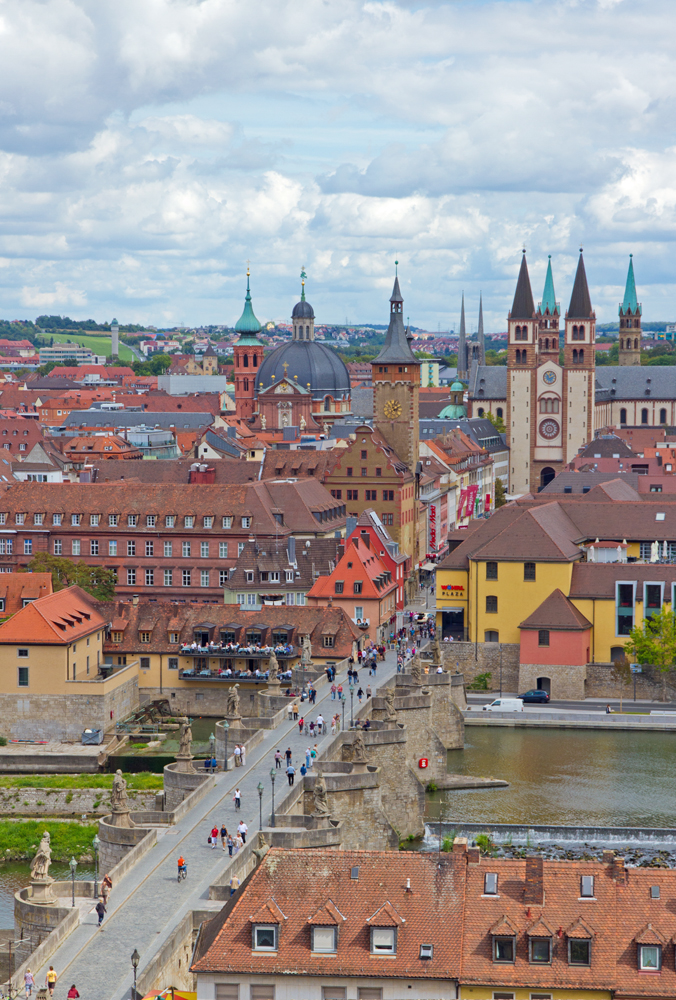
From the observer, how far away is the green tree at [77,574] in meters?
109

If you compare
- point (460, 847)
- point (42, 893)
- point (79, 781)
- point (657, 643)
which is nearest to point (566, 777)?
point (657, 643)

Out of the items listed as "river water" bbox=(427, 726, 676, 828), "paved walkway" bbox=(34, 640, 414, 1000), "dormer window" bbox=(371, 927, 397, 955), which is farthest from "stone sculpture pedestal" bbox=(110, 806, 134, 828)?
"river water" bbox=(427, 726, 676, 828)

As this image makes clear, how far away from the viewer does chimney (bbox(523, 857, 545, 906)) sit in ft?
134

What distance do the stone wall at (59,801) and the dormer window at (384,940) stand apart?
117 feet

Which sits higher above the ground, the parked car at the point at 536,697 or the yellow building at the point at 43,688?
the yellow building at the point at 43,688

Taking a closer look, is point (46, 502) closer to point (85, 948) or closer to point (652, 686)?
point (652, 686)

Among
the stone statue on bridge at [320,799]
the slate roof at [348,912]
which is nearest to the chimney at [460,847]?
the slate roof at [348,912]

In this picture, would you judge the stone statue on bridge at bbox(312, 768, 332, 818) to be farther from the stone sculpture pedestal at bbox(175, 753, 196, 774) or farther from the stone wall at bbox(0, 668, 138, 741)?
the stone wall at bbox(0, 668, 138, 741)

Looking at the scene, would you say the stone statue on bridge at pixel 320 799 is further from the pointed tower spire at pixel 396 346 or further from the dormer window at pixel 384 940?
the pointed tower spire at pixel 396 346

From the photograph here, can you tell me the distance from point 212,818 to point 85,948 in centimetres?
1426

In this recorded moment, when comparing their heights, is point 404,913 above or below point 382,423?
below

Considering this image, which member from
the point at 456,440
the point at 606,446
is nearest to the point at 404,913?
the point at 606,446

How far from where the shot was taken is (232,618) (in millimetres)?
100750

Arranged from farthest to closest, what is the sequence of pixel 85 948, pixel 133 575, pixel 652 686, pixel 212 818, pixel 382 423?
1. pixel 382 423
2. pixel 133 575
3. pixel 652 686
4. pixel 212 818
5. pixel 85 948
